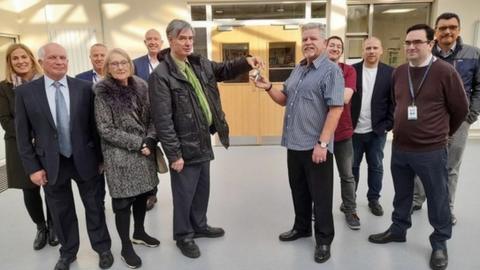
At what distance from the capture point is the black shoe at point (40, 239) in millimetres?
2516

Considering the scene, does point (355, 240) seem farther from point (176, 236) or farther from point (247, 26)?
point (247, 26)

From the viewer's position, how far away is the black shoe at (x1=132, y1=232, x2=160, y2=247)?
250 cm

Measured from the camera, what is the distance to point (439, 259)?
2139 mm

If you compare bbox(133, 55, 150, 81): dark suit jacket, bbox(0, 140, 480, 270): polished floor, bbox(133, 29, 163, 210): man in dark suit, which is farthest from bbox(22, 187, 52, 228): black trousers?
bbox(133, 55, 150, 81): dark suit jacket

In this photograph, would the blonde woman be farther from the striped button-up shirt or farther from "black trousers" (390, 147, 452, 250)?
"black trousers" (390, 147, 452, 250)

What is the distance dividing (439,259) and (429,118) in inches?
36.6

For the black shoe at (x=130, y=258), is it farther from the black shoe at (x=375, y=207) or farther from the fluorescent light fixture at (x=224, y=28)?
the fluorescent light fixture at (x=224, y=28)

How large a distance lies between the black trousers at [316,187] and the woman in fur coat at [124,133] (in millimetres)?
975

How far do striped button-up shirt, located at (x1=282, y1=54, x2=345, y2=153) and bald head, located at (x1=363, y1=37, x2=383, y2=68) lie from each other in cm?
77

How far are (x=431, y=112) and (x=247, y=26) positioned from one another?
3.96 metres

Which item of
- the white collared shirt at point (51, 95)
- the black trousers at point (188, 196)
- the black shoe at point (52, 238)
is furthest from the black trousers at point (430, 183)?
the black shoe at point (52, 238)

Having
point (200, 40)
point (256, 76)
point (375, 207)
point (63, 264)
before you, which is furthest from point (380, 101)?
point (200, 40)

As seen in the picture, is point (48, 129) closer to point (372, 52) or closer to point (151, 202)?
point (151, 202)

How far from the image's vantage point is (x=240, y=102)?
18.7ft
